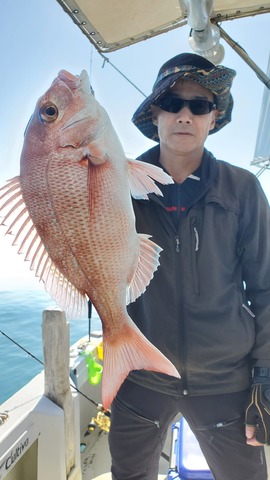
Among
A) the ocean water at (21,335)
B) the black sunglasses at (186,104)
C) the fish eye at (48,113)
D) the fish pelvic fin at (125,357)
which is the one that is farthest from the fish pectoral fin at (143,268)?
the ocean water at (21,335)

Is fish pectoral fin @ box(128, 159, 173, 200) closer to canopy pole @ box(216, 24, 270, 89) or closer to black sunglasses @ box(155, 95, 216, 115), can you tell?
black sunglasses @ box(155, 95, 216, 115)

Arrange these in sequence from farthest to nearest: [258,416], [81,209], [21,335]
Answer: [21,335] → [258,416] → [81,209]

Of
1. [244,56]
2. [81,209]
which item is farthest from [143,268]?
[244,56]

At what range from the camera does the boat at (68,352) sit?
7.22 ft

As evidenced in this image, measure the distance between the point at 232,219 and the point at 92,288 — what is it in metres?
0.75

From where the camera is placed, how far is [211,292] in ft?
4.90

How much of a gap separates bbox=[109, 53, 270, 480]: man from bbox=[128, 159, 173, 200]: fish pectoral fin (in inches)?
12.6

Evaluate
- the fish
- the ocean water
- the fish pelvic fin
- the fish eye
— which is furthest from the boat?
the fish eye

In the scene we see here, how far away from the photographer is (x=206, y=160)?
166cm

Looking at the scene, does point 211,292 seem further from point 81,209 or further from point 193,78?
point 193,78

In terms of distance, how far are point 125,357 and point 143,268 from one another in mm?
335

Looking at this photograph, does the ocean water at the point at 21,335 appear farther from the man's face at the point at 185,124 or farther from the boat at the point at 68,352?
the man's face at the point at 185,124

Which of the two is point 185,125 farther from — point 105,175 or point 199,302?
point 199,302

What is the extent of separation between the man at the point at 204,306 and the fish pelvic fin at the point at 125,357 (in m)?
0.34
